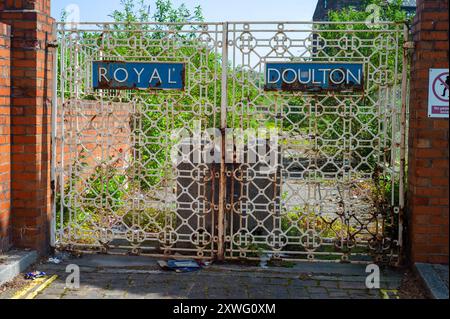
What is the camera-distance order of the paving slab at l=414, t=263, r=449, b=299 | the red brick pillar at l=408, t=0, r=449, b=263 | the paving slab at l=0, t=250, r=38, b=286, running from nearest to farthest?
the paving slab at l=414, t=263, r=449, b=299, the paving slab at l=0, t=250, r=38, b=286, the red brick pillar at l=408, t=0, r=449, b=263

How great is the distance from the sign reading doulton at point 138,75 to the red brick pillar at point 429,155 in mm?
2448

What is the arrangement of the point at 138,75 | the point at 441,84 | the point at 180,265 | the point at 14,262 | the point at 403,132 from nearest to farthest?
the point at 441,84 < the point at 14,262 < the point at 403,132 < the point at 180,265 < the point at 138,75

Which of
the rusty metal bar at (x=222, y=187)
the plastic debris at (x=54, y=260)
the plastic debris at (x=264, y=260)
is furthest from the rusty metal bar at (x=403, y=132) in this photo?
the plastic debris at (x=54, y=260)

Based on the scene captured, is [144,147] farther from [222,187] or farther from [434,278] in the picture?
[434,278]

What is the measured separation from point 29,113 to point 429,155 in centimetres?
412

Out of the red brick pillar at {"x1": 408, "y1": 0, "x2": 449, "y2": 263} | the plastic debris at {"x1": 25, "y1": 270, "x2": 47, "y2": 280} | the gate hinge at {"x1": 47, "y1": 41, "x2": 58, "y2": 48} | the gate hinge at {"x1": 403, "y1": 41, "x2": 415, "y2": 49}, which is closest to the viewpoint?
the red brick pillar at {"x1": 408, "y1": 0, "x2": 449, "y2": 263}

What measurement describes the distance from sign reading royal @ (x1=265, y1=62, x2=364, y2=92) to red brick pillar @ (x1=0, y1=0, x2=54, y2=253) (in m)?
2.43

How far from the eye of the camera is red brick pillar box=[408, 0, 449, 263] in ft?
17.5

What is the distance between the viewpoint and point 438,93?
532 centimetres

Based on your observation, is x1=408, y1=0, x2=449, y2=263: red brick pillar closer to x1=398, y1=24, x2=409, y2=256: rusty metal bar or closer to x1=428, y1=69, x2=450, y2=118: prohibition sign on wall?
x1=428, y1=69, x2=450, y2=118: prohibition sign on wall

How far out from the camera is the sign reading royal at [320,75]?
5.72 meters

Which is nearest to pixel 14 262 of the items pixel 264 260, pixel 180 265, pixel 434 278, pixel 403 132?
pixel 180 265

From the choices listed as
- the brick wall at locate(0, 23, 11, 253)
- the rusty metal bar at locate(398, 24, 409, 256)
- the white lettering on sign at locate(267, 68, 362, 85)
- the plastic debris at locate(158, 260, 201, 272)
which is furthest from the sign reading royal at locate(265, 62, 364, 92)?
the brick wall at locate(0, 23, 11, 253)

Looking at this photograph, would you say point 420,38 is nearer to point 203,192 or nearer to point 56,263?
point 203,192
